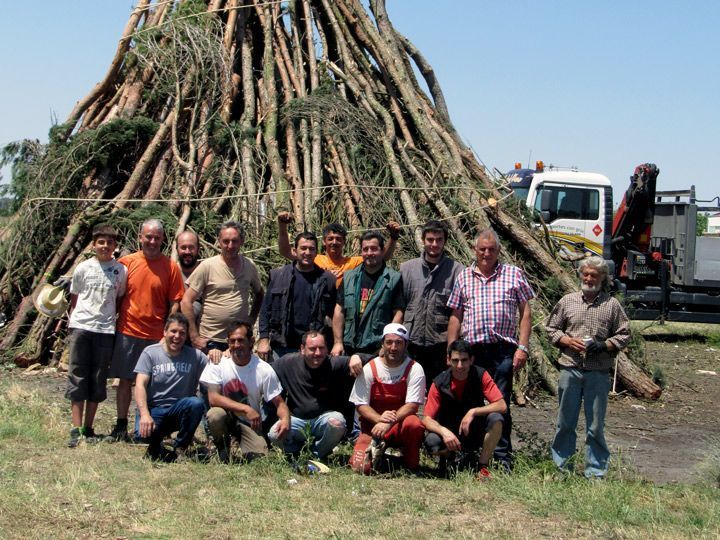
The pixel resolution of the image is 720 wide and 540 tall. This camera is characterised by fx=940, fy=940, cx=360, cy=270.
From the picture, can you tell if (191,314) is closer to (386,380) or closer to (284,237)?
(284,237)

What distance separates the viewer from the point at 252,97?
1097 centimetres

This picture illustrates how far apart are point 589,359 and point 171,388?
272 centimetres

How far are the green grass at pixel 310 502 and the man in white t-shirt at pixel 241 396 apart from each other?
200 mm

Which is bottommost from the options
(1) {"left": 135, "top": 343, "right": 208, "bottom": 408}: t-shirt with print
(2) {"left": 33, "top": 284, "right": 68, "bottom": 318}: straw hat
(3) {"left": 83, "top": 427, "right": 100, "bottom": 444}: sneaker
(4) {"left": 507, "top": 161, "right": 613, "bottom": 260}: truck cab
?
(3) {"left": 83, "top": 427, "right": 100, "bottom": 444}: sneaker

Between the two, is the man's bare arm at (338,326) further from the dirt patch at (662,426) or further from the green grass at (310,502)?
the dirt patch at (662,426)

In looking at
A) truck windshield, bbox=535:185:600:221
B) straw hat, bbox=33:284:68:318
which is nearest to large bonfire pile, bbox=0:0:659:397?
straw hat, bbox=33:284:68:318

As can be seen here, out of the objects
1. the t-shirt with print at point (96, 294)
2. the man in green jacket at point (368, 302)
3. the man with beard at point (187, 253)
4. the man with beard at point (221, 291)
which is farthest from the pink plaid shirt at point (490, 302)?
the t-shirt with print at point (96, 294)

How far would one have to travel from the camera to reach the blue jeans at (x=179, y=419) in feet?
19.8

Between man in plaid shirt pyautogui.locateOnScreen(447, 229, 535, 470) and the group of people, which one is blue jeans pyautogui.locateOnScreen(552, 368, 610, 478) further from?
man in plaid shirt pyautogui.locateOnScreen(447, 229, 535, 470)

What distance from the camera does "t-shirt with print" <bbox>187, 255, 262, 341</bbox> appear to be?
6660 millimetres

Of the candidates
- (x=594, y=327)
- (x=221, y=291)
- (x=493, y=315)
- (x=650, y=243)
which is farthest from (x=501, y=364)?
(x=650, y=243)

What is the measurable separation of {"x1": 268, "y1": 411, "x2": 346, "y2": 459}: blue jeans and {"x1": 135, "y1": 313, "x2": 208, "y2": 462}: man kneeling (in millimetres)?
563

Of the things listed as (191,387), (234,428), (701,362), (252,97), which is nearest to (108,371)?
(191,387)

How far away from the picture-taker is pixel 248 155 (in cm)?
1017
